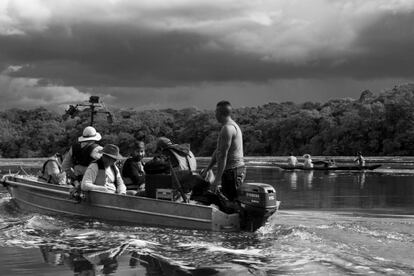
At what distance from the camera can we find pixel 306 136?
352 ft

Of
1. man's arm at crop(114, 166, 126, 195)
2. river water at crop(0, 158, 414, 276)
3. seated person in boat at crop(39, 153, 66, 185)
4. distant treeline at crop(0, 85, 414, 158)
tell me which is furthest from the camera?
distant treeline at crop(0, 85, 414, 158)

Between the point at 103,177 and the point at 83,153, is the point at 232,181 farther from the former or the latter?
the point at 83,153

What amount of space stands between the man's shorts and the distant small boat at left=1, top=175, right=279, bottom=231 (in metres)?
0.14

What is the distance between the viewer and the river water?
7.50m

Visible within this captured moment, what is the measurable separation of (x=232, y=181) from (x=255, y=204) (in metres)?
0.60

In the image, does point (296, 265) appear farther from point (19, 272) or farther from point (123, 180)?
point (123, 180)

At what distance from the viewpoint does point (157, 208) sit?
34.9 ft

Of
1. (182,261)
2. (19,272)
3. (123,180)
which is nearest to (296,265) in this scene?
(182,261)

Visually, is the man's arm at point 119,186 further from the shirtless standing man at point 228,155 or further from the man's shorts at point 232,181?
the man's shorts at point 232,181

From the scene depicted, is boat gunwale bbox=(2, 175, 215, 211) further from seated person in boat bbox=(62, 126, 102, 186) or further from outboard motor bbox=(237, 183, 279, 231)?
outboard motor bbox=(237, 183, 279, 231)

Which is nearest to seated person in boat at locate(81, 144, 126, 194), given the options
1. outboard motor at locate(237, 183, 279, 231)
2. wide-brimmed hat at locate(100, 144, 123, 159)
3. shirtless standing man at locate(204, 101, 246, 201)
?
wide-brimmed hat at locate(100, 144, 123, 159)

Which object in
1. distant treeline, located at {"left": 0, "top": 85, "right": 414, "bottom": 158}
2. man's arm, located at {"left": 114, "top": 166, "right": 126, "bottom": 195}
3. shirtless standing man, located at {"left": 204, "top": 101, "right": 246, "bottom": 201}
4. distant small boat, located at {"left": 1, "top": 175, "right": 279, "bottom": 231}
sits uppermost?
distant treeline, located at {"left": 0, "top": 85, "right": 414, "bottom": 158}

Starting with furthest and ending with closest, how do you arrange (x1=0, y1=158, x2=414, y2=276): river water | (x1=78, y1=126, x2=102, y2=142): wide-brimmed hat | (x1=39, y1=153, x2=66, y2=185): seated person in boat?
(x1=39, y1=153, x2=66, y2=185): seated person in boat, (x1=78, y1=126, x2=102, y2=142): wide-brimmed hat, (x1=0, y1=158, x2=414, y2=276): river water

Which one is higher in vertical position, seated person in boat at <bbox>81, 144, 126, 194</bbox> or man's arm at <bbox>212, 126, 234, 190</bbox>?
man's arm at <bbox>212, 126, 234, 190</bbox>
